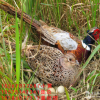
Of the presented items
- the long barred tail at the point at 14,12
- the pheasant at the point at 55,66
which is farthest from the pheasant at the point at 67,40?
the pheasant at the point at 55,66

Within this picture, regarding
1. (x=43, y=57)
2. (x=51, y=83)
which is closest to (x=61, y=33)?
(x=43, y=57)

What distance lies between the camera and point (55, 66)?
2008 mm

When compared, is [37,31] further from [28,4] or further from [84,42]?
[84,42]

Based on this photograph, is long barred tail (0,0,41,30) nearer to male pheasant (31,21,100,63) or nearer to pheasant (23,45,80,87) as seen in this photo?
male pheasant (31,21,100,63)

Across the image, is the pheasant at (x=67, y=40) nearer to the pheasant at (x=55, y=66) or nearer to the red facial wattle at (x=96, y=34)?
the red facial wattle at (x=96, y=34)

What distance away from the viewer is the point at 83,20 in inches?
105

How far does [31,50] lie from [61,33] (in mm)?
664

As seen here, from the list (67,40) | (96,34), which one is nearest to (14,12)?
(67,40)

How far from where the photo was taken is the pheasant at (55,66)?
192cm

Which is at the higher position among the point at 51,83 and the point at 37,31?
the point at 37,31

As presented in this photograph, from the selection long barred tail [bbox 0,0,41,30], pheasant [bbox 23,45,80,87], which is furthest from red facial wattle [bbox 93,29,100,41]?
long barred tail [bbox 0,0,41,30]

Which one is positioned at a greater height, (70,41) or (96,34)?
(96,34)

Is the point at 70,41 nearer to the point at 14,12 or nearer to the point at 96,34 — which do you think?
the point at 96,34

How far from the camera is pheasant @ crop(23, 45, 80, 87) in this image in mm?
1919
